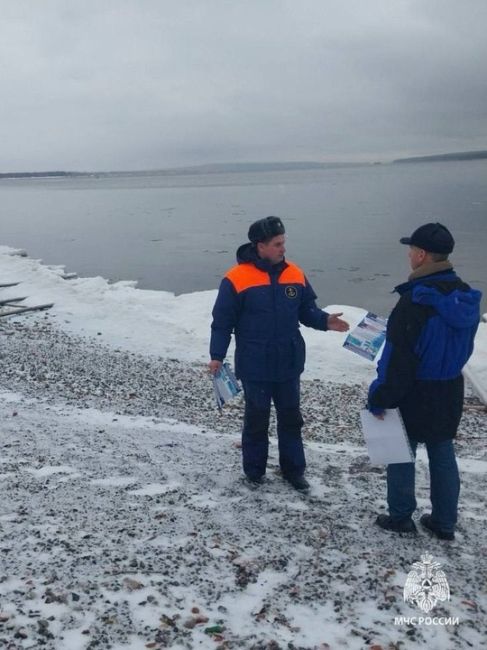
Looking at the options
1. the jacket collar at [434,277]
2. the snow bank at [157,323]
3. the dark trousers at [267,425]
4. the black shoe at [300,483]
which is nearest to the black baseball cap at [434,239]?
the jacket collar at [434,277]

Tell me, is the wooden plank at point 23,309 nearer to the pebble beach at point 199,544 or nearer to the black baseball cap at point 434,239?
the pebble beach at point 199,544

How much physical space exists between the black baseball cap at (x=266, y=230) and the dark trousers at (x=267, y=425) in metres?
1.25

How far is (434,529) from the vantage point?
470 cm

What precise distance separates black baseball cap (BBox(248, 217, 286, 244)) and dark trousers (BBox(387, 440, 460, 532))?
1968 millimetres

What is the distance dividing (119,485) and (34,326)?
8615 millimetres

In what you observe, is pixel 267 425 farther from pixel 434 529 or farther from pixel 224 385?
A: pixel 434 529

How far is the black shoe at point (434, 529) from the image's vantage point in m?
4.64

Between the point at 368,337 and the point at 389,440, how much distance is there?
1.07 m

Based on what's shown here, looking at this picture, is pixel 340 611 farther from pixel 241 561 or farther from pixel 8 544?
pixel 8 544

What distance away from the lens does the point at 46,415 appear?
7.43 meters

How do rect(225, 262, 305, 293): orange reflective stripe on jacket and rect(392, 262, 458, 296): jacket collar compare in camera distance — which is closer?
rect(392, 262, 458, 296): jacket collar

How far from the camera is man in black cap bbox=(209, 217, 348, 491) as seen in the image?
5066mm

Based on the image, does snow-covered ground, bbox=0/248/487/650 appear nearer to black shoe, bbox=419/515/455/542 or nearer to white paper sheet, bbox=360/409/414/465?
black shoe, bbox=419/515/455/542

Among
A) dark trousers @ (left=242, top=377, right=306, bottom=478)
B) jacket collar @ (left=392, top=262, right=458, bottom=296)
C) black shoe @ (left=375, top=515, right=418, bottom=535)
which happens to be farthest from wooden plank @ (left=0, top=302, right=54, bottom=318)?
jacket collar @ (left=392, top=262, right=458, bottom=296)
